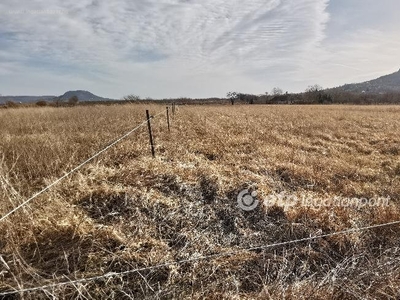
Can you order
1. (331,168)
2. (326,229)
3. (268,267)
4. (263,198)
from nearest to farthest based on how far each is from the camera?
(268,267) < (326,229) < (263,198) < (331,168)

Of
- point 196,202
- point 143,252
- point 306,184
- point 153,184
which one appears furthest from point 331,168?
point 143,252

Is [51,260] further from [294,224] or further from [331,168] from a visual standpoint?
[331,168]

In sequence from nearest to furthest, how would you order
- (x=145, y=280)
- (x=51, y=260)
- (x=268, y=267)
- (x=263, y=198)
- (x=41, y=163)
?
(x=145, y=280)
(x=51, y=260)
(x=268, y=267)
(x=263, y=198)
(x=41, y=163)

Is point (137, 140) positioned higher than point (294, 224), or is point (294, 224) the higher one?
point (137, 140)

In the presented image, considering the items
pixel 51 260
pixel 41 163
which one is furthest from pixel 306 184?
pixel 41 163

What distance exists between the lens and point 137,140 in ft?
28.0

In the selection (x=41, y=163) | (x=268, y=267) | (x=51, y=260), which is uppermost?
(x=41, y=163)

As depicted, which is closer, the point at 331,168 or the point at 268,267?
the point at 268,267

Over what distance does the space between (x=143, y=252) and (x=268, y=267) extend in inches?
55.7

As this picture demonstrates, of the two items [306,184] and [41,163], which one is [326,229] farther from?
[41,163]

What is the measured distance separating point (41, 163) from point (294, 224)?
4.71m

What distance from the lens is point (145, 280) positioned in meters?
2.74

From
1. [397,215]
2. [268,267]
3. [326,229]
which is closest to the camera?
[268,267]

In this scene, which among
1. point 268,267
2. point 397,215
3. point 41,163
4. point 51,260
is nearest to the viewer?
point 51,260
